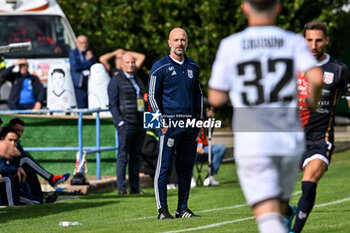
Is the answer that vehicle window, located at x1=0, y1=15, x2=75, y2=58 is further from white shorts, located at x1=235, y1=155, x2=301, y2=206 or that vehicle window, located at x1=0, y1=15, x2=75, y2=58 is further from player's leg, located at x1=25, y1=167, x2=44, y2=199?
white shorts, located at x1=235, y1=155, x2=301, y2=206

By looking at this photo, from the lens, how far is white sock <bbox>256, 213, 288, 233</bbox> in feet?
19.0

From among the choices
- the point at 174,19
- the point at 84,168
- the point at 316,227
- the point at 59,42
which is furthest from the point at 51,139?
the point at 174,19

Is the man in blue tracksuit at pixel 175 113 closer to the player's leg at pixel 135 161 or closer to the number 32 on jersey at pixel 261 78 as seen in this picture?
the player's leg at pixel 135 161

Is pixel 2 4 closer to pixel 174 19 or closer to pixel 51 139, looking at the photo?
pixel 51 139

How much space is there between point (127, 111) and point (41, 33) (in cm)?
679

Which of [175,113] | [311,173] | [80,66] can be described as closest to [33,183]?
[175,113]

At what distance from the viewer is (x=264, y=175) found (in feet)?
19.5

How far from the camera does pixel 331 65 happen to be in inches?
362

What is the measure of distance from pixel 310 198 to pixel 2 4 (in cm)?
1478

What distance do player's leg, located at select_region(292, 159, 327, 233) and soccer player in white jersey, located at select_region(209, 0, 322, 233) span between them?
95.3 inches

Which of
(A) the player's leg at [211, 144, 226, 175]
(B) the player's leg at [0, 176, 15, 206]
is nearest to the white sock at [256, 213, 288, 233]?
(B) the player's leg at [0, 176, 15, 206]

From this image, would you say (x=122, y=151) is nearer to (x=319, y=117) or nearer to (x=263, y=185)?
(x=319, y=117)

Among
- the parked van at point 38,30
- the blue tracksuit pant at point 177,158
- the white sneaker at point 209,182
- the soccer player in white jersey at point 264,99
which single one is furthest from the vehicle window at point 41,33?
the soccer player in white jersey at point 264,99

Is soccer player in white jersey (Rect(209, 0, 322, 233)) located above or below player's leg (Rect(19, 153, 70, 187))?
above
